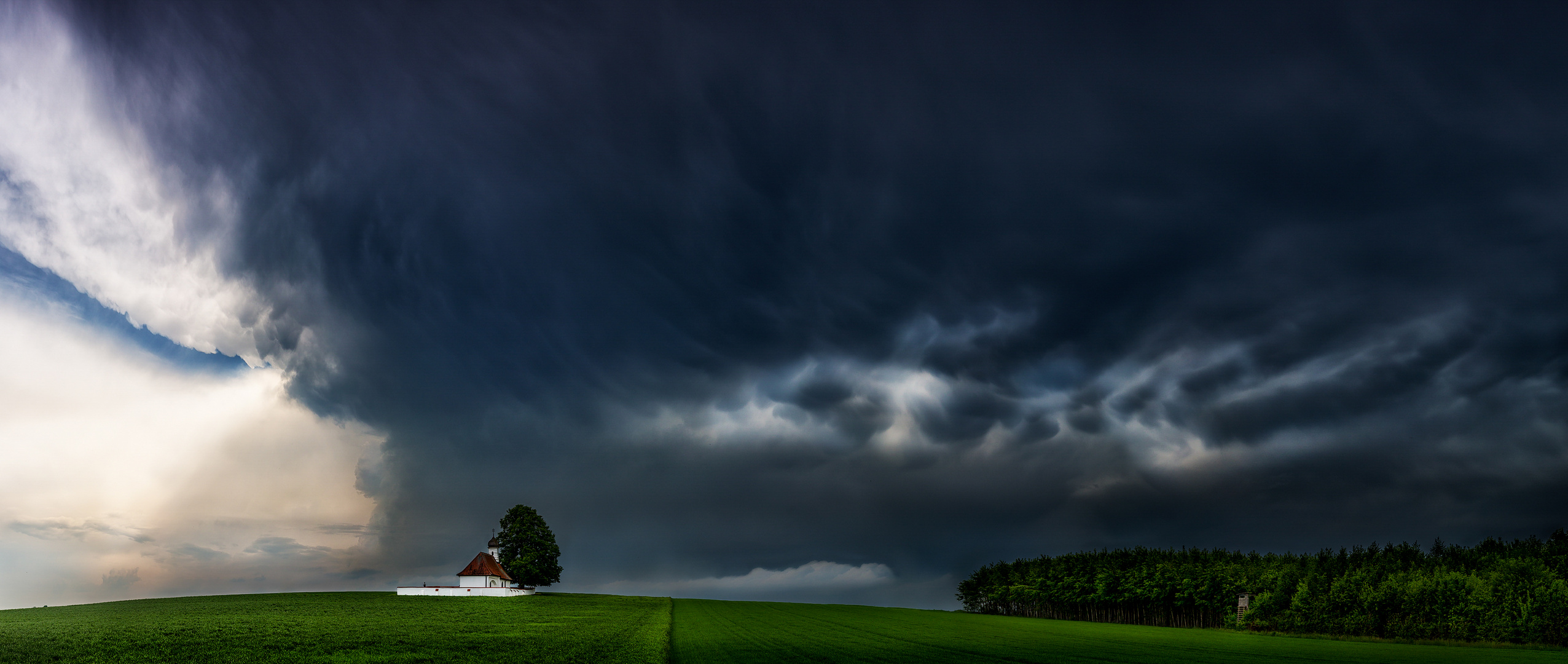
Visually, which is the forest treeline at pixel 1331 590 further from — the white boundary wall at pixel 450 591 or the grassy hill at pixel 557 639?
the white boundary wall at pixel 450 591

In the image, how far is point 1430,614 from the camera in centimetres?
5481

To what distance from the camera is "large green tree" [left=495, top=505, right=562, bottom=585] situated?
98688 mm

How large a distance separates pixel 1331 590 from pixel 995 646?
41.9m

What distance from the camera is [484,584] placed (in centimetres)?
8819

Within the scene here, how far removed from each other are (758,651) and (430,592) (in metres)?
64.9

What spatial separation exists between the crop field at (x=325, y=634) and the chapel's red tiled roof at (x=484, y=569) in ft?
92.7

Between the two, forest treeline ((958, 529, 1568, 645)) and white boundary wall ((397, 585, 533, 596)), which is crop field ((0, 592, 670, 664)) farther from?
forest treeline ((958, 529, 1568, 645))

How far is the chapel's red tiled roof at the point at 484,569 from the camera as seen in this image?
8981cm

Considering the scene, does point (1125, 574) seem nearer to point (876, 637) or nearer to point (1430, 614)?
point (1430, 614)

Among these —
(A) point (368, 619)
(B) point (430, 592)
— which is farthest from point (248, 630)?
(B) point (430, 592)

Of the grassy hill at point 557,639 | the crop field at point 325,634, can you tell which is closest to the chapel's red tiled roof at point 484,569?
the grassy hill at point 557,639

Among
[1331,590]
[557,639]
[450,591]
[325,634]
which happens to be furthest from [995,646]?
[450,591]

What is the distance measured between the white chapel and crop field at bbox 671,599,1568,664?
32255 millimetres

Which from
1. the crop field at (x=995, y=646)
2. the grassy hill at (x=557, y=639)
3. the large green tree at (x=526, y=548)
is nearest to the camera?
the grassy hill at (x=557, y=639)
